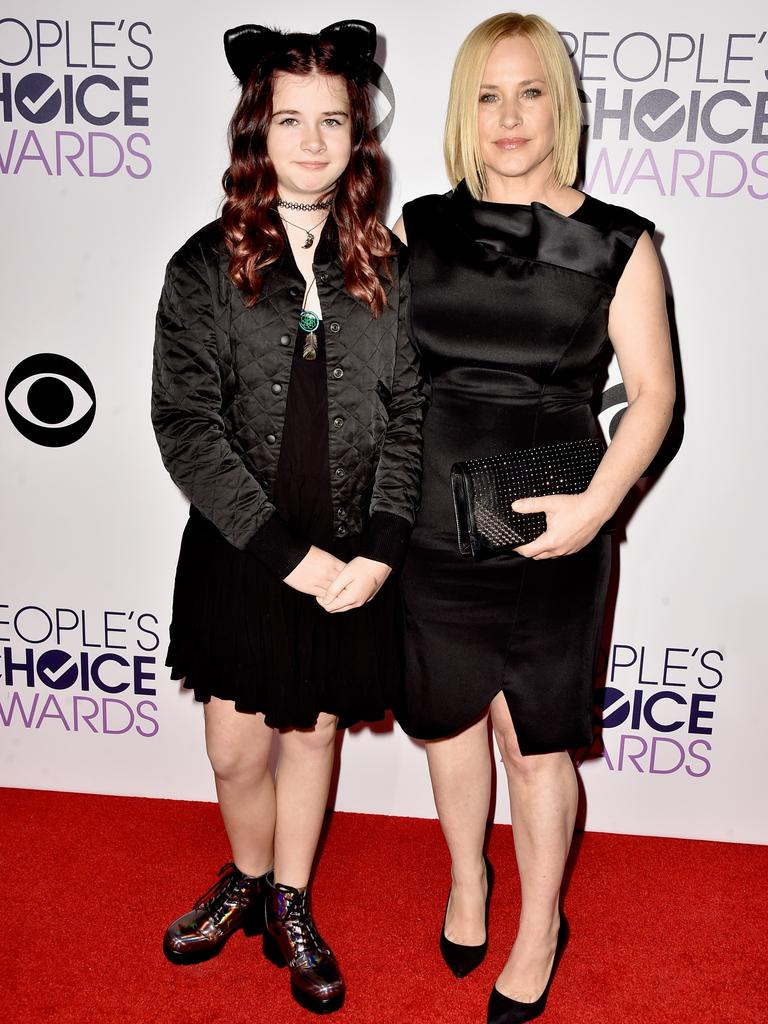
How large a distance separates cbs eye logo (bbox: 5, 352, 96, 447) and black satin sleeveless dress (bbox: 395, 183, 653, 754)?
3.59 feet

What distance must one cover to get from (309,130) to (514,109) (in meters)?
0.40

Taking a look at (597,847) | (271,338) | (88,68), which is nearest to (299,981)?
(597,847)

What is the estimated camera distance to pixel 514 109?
183 centimetres

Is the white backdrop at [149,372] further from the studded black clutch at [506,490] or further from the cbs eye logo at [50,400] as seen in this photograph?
the studded black clutch at [506,490]

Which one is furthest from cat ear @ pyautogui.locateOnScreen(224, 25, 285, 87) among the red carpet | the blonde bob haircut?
the red carpet

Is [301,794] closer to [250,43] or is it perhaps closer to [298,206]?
[298,206]

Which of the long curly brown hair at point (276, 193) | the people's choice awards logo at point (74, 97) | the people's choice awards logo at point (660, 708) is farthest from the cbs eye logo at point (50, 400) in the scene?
the people's choice awards logo at point (660, 708)

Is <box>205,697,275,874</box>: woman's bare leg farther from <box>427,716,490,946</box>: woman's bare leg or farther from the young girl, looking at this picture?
<box>427,716,490,946</box>: woman's bare leg

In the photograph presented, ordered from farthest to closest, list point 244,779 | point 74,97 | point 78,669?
point 78,669 → point 74,97 → point 244,779

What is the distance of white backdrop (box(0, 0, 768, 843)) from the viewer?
2.31m

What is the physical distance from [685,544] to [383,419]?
1.07m

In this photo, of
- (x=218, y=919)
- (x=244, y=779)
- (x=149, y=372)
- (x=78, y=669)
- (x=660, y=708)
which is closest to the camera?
(x=244, y=779)

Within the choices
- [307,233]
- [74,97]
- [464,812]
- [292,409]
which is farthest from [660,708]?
[74,97]

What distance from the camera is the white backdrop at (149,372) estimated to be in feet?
7.57
